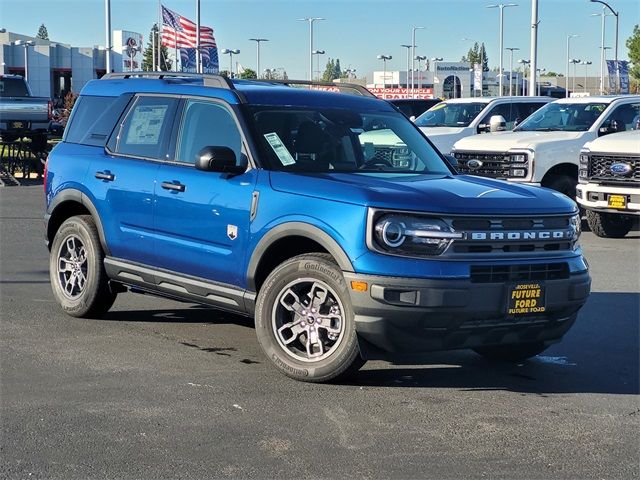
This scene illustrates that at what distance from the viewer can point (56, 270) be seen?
27.6ft

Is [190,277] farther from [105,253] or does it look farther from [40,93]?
[40,93]

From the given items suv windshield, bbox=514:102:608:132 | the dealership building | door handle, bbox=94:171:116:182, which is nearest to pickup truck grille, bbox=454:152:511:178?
suv windshield, bbox=514:102:608:132

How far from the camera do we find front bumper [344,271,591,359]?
5.77 m

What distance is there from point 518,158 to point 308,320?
32.5 ft

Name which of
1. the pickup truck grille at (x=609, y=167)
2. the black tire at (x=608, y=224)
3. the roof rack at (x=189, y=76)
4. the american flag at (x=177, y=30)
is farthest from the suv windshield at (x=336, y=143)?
the american flag at (x=177, y=30)

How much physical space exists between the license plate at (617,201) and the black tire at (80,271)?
7.87 metres

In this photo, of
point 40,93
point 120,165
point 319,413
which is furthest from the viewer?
point 40,93

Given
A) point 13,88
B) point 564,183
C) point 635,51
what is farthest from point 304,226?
point 635,51

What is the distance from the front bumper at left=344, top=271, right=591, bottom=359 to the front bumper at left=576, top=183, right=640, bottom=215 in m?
7.70

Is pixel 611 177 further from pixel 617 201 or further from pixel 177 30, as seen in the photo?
pixel 177 30

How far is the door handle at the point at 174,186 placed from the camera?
23.2 feet

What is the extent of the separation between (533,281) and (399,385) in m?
1.08

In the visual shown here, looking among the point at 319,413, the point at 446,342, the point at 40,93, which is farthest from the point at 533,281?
the point at 40,93

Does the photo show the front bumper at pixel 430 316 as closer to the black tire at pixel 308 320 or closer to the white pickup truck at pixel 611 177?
the black tire at pixel 308 320
